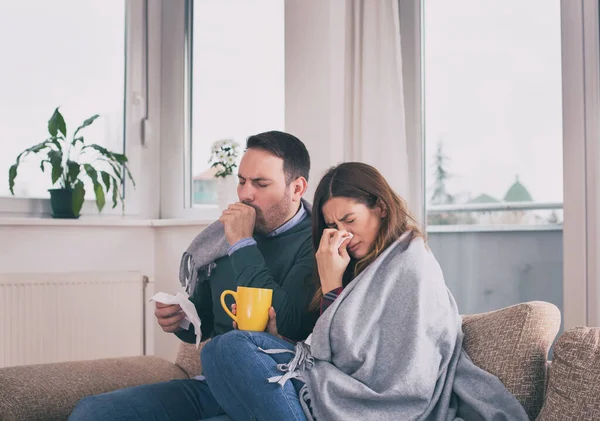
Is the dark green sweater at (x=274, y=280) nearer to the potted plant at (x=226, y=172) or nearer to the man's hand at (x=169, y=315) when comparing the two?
the man's hand at (x=169, y=315)

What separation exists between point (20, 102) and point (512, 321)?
2509 mm

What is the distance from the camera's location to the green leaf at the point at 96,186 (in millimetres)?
3240

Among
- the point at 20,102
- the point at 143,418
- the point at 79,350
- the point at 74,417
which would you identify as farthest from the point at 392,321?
the point at 20,102

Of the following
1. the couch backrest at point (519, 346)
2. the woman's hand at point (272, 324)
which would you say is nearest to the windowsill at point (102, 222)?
the woman's hand at point (272, 324)

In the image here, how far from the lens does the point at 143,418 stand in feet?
6.16

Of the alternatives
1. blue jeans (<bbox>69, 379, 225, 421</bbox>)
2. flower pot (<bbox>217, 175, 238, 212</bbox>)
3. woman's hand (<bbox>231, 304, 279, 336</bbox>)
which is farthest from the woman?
flower pot (<bbox>217, 175, 238, 212</bbox>)

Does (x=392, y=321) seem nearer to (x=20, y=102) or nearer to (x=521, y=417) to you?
(x=521, y=417)

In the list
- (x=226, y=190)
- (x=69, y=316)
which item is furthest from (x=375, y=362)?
(x=69, y=316)

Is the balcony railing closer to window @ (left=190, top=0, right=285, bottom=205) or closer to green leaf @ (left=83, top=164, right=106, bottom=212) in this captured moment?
window @ (left=190, top=0, right=285, bottom=205)

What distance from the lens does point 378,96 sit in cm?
266

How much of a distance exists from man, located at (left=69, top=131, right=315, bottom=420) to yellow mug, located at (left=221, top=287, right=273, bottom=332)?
0.08m

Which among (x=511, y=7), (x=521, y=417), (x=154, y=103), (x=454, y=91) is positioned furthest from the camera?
(x=154, y=103)

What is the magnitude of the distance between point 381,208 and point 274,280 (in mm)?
411

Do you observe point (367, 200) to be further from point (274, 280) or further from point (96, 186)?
point (96, 186)
